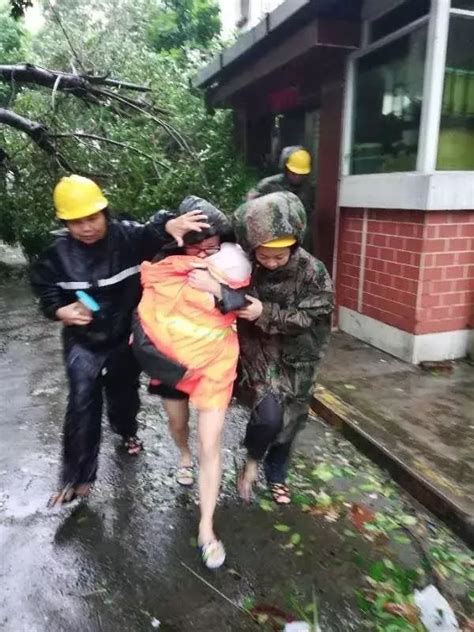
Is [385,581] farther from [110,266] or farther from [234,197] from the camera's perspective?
[234,197]

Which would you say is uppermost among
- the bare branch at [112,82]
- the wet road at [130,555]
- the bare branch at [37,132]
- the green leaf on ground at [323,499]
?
the bare branch at [112,82]

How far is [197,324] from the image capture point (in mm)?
2295

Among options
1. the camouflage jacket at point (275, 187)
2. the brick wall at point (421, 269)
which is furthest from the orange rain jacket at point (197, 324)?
the brick wall at point (421, 269)

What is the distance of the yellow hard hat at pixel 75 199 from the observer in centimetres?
243

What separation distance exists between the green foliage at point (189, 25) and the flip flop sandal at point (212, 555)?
13.6 metres

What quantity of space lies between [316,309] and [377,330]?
2861 millimetres

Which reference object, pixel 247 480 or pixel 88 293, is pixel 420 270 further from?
pixel 88 293

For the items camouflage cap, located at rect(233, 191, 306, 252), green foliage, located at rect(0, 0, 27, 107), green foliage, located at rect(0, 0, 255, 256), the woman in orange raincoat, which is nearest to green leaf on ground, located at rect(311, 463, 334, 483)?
the woman in orange raincoat

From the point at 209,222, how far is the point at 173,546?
1.52 m

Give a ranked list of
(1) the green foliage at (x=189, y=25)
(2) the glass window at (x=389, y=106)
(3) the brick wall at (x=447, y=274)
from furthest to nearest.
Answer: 1. (1) the green foliage at (x=189, y=25)
2. (2) the glass window at (x=389, y=106)
3. (3) the brick wall at (x=447, y=274)

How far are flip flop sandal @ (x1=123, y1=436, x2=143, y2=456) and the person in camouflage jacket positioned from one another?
0.94 meters

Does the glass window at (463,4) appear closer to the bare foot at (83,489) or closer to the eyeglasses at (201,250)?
the eyeglasses at (201,250)

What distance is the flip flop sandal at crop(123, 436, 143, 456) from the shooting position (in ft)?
10.9

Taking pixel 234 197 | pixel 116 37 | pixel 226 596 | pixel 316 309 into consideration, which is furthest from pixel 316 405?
pixel 116 37
